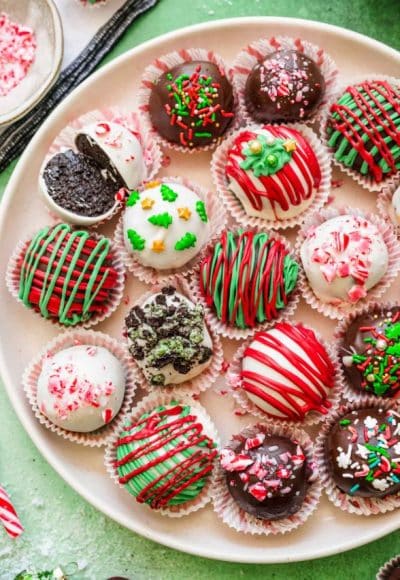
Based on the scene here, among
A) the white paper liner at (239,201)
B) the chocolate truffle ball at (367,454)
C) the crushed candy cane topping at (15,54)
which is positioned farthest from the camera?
the crushed candy cane topping at (15,54)

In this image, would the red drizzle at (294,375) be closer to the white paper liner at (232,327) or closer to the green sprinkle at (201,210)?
the white paper liner at (232,327)

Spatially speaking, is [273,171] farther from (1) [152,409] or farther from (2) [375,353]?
(1) [152,409]

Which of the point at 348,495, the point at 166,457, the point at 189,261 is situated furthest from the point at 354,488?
the point at 189,261

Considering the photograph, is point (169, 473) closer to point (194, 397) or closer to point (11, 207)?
point (194, 397)

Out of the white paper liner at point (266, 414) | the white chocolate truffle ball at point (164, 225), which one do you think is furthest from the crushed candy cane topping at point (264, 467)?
the white chocolate truffle ball at point (164, 225)

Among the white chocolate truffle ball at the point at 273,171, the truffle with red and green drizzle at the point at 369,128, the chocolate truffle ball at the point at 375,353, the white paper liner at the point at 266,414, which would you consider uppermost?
the truffle with red and green drizzle at the point at 369,128

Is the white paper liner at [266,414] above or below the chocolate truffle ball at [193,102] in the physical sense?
below

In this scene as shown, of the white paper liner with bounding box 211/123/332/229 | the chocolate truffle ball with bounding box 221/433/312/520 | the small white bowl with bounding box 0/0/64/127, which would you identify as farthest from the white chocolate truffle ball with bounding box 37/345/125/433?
the small white bowl with bounding box 0/0/64/127
